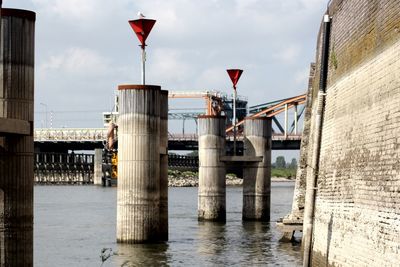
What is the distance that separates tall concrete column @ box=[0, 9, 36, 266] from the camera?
79.3 ft

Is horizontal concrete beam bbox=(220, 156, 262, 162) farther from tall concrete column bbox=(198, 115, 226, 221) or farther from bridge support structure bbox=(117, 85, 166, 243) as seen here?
bridge support structure bbox=(117, 85, 166, 243)

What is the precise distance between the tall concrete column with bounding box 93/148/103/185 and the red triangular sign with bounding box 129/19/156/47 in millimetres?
110858

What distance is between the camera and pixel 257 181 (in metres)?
59.7

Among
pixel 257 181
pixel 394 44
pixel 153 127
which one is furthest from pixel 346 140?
pixel 257 181

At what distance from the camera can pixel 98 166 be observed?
15450 centimetres

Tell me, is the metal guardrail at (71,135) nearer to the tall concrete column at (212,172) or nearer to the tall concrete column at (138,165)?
the tall concrete column at (212,172)

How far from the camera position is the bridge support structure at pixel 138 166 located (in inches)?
1558

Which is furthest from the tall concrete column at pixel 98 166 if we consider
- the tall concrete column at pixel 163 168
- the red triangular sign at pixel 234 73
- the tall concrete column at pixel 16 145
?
the tall concrete column at pixel 16 145

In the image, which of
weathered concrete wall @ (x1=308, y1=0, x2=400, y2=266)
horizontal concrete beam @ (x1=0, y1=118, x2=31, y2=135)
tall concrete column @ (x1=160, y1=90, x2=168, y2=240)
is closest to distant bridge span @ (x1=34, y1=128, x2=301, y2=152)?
tall concrete column @ (x1=160, y1=90, x2=168, y2=240)

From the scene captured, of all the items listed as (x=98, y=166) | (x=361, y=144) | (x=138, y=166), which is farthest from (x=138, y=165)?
(x=98, y=166)

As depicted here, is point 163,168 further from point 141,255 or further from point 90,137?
point 90,137

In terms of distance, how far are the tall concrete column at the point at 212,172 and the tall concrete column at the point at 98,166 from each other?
92.4 metres

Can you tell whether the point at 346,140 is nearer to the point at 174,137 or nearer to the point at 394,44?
the point at 394,44

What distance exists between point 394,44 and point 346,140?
19.9ft
